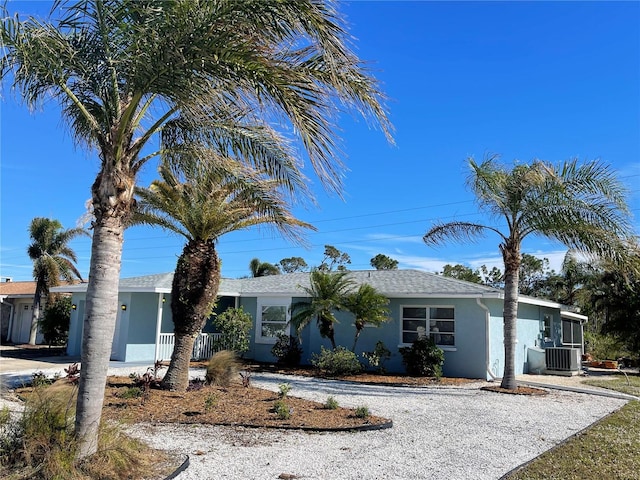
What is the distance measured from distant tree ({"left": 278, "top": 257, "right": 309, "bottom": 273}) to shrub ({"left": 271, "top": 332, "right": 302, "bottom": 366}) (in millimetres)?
41308

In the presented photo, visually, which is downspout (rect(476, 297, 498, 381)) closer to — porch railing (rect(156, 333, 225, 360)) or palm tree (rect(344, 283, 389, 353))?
palm tree (rect(344, 283, 389, 353))

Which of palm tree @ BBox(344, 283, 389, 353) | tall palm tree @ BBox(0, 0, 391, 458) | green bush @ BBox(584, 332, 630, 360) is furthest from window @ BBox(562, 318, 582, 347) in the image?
tall palm tree @ BBox(0, 0, 391, 458)

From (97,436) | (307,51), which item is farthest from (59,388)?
(307,51)

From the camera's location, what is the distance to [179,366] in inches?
431

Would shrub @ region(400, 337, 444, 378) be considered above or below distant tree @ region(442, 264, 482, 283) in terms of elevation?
below

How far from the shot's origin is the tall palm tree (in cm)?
523

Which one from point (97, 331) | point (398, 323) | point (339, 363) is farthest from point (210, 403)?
point (398, 323)

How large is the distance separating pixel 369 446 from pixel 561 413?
17.4 feet

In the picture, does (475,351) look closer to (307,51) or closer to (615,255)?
(615,255)

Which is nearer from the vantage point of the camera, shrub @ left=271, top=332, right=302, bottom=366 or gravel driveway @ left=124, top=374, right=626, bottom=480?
gravel driveway @ left=124, top=374, right=626, bottom=480

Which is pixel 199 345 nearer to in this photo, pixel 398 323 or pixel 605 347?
pixel 398 323

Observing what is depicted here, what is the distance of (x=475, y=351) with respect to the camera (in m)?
16.1

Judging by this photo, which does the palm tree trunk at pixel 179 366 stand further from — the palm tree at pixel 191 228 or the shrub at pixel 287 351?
the shrub at pixel 287 351

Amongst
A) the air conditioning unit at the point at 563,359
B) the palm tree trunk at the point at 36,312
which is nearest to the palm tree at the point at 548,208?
the air conditioning unit at the point at 563,359
